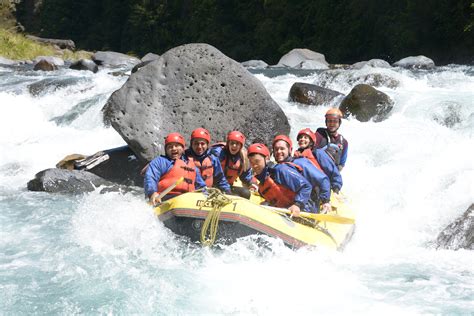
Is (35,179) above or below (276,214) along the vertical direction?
below

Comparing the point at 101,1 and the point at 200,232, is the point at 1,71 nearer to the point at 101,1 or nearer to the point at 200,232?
the point at 200,232

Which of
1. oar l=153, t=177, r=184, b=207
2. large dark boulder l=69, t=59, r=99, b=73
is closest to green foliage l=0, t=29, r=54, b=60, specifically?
large dark boulder l=69, t=59, r=99, b=73

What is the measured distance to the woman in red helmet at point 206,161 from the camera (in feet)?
18.7

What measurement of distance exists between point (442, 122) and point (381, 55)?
54.9ft

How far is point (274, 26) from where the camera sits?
3153 centimetres

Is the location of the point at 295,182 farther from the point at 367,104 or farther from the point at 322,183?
the point at 367,104

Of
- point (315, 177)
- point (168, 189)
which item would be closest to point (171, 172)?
point (168, 189)

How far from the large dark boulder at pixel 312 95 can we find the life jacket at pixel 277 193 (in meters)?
5.57

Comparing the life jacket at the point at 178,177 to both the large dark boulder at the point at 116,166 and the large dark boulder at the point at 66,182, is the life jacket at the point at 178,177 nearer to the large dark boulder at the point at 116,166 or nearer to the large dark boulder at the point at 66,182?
the large dark boulder at the point at 66,182

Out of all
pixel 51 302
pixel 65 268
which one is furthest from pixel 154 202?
pixel 51 302

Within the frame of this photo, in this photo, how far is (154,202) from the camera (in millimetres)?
5145

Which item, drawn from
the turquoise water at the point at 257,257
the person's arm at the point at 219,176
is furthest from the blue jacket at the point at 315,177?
the person's arm at the point at 219,176

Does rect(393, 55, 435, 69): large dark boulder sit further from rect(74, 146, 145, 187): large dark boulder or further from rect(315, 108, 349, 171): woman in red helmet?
rect(74, 146, 145, 187): large dark boulder

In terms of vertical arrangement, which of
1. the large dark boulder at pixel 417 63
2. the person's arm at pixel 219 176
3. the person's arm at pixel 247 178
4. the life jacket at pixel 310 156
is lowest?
the person's arm at pixel 247 178
